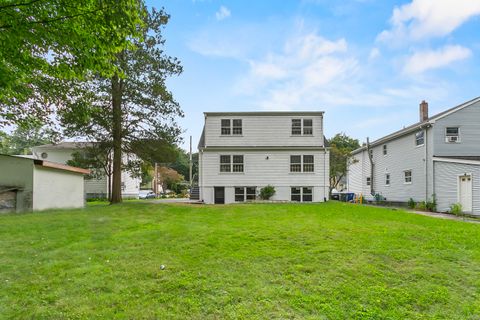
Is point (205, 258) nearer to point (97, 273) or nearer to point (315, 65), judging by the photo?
point (97, 273)

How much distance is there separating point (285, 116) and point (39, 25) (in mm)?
17705

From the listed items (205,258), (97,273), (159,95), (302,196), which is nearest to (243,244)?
(205,258)

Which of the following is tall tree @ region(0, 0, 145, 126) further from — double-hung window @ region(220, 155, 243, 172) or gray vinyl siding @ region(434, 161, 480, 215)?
gray vinyl siding @ region(434, 161, 480, 215)

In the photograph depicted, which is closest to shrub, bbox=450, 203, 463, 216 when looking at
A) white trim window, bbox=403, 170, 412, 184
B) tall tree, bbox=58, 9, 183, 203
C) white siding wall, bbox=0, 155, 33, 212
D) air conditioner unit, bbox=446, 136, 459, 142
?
air conditioner unit, bbox=446, 136, 459, 142

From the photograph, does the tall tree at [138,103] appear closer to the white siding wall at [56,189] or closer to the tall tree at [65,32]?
the white siding wall at [56,189]

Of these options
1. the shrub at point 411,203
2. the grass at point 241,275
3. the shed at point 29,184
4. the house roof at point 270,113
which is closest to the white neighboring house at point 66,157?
the house roof at point 270,113

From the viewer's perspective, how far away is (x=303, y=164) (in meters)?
21.1

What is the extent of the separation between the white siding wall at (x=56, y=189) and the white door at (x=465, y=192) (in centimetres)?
2151

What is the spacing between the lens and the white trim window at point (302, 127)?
21.4 m

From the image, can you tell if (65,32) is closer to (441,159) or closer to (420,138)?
(441,159)

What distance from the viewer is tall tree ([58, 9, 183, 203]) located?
16781mm

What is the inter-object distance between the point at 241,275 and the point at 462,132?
19.8 metres

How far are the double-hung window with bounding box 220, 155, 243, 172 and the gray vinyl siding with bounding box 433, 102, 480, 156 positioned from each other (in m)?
12.6

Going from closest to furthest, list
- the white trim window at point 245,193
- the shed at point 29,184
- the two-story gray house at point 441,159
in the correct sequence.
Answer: the shed at point 29,184, the two-story gray house at point 441,159, the white trim window at point 245,193
